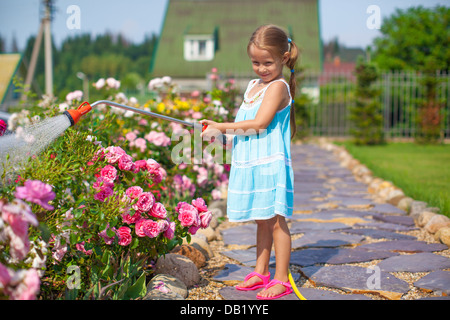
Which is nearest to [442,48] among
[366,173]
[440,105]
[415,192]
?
[440,105]

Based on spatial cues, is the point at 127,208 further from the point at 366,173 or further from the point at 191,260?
the point at 366,173

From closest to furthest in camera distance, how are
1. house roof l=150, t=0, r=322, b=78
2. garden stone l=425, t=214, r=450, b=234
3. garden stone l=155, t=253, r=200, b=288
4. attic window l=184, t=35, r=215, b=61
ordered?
garden stone l=155, t=253, r=200, b=288 < garden stone l=425, t=214, r=450, b=234 < house roof l=150, t=0, r=322, b=78 < attic window l=184, t=35, r=215, b=61

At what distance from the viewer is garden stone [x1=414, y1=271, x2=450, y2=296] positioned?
2369mm

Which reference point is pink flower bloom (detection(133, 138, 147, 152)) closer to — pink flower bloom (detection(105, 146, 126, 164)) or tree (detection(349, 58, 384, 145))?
pink flower bloom (detection(105, 146, 126, 164))

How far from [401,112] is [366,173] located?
28.1 feet

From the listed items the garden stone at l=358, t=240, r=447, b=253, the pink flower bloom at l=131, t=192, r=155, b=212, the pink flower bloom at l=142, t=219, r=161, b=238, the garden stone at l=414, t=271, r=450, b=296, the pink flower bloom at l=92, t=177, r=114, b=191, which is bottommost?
the garden stone at l=358, t=240, r=447, b=253

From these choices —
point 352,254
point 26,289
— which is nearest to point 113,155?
point 26,289

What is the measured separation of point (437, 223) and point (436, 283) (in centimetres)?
115

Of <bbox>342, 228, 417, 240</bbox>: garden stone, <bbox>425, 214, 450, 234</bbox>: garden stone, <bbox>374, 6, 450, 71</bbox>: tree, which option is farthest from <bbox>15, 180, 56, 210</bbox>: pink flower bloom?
<bbox>374, 6, 450, 71</bbox>: tree

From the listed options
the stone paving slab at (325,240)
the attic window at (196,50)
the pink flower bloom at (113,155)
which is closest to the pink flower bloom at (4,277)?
the pink flower bloom at (113,155)

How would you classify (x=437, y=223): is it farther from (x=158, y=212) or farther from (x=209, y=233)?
(x=158, y=212)

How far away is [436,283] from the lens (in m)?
2.45

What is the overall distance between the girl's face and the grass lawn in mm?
2254

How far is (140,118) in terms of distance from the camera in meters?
4.31
